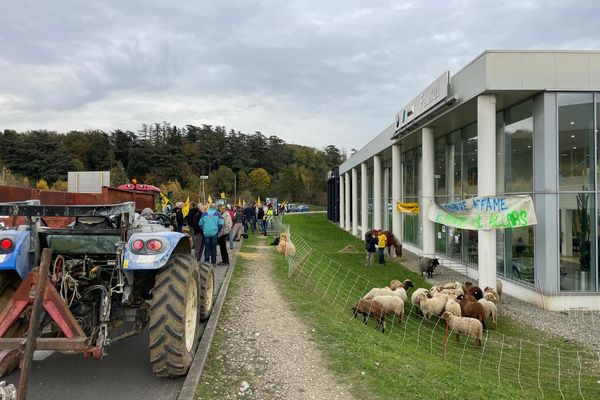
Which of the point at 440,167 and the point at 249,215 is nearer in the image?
the point at 440,167

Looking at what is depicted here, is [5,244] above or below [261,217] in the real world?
above

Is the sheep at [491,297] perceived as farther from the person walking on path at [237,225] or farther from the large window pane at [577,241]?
the person walking on path at [237,225]

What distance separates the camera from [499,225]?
12.6m

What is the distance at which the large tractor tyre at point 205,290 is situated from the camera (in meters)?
7.50

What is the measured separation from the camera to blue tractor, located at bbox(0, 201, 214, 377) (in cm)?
486

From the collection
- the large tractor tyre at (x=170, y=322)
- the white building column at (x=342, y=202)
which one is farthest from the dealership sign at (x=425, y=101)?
the white building column at (x=342, y=202)

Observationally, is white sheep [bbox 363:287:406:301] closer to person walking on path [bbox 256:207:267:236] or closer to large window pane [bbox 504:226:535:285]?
large window pane [bbox 504:226:535:285]

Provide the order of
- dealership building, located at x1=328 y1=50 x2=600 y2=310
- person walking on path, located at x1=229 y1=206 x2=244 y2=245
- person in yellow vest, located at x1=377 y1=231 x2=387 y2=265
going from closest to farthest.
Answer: dealership building, located at x1=328 y1=50 x2=600 y2=310 < person in yellow vest, located at x1=377 y1=231 x2=387 y2=265 < person walking on path, located at x1=229 y1=206 x2=244 y2=245

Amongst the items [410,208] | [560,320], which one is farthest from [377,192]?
[560,320]

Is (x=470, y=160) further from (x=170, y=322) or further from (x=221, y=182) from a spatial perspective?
(x=221, y=182)

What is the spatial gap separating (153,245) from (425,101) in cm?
1390

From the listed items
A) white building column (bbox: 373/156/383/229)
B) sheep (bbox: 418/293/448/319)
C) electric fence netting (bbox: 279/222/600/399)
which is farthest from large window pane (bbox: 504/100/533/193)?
white building column (bbox: 373/156/383/229)

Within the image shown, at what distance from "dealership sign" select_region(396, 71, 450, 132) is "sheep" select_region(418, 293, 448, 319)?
7.13 m

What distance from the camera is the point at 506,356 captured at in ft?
27.7
